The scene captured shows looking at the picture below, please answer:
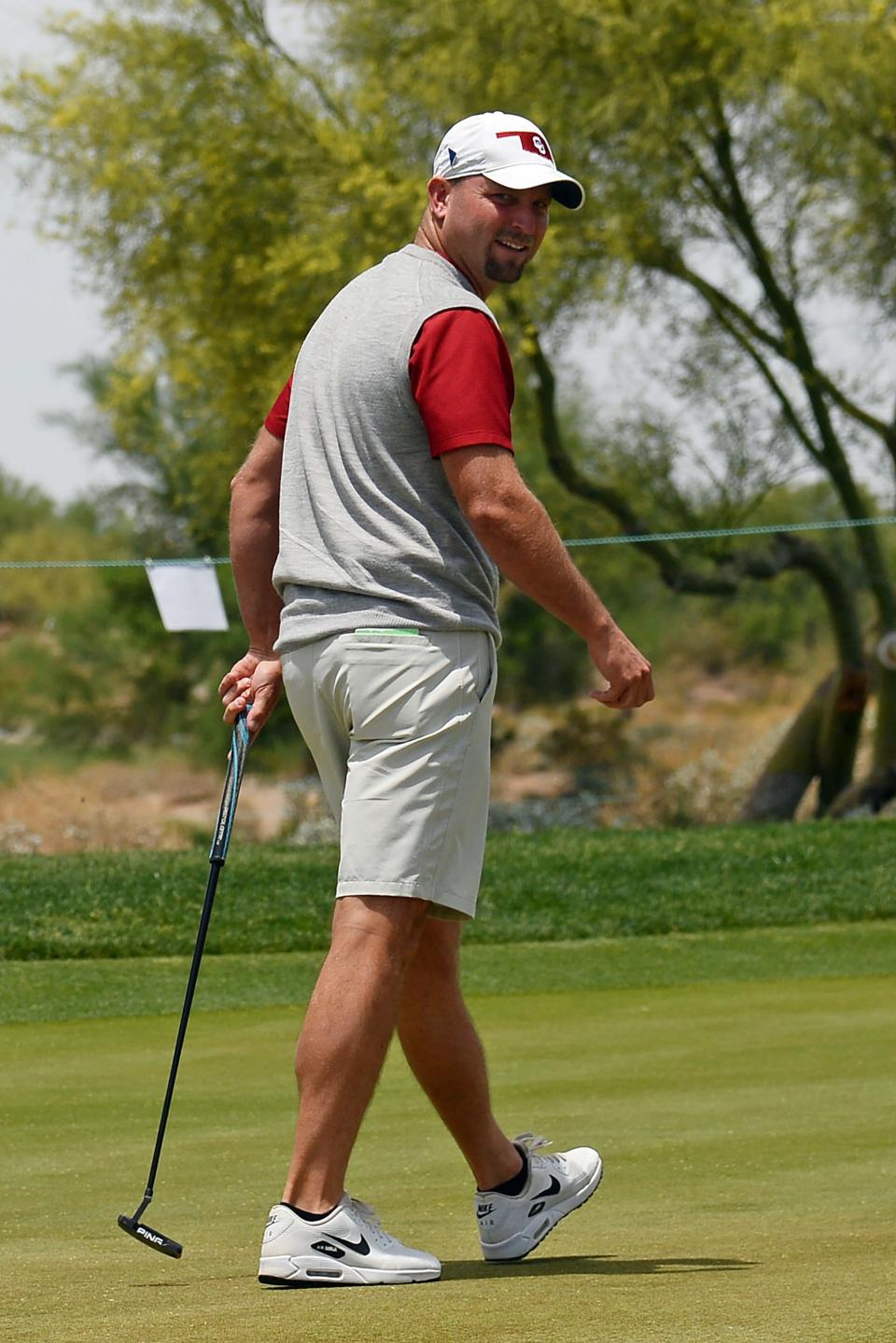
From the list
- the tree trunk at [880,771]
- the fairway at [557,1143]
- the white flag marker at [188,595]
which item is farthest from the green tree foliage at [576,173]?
the fairway at [557,1143]

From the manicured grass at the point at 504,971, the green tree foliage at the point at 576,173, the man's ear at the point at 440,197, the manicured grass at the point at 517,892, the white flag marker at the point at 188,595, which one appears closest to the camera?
the man's ear at the point at 440,197

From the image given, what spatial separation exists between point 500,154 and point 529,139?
0.22 feet

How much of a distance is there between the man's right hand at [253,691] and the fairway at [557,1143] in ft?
2.55

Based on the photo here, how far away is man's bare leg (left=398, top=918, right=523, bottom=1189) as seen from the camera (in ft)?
9.77

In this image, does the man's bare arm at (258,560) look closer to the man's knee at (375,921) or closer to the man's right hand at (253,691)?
the man's right hand at (253,691)

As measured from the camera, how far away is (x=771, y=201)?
1861 centimetres

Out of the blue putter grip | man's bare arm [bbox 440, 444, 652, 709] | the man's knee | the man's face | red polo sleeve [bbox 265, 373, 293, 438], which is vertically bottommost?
the man's knee

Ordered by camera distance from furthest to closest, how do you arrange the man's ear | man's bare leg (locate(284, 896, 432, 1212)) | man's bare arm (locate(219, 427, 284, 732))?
man's bare arm (locate(219, 427, 284, 732)), the man's ear, man's bare leg (locate(284, 896, 432, 1212))

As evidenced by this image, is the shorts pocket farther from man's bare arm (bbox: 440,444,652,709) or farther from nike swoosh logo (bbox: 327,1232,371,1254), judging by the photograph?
nike swoosh logo (bbox: 327,1232,371,1254)

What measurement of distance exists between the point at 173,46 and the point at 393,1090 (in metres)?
15.4

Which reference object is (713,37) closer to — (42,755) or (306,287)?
(306,287)

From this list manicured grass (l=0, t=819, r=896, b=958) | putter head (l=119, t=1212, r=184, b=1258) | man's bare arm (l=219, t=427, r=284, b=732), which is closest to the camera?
putter head (l=119, t=1212, r=184, b=1258)

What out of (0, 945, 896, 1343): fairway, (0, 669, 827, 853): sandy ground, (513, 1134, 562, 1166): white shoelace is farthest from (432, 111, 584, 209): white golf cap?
(0, 669, 827, 853): sandy ground

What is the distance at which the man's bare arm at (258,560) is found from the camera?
10.1 feet
